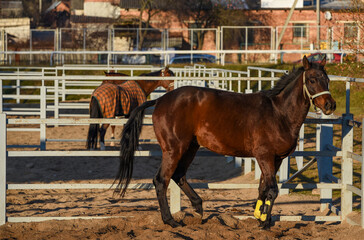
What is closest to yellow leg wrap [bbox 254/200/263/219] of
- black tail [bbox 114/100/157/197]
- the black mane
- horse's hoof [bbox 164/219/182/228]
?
horse's hoof [bbox 164/219/182/228]

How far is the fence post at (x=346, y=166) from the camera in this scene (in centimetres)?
590

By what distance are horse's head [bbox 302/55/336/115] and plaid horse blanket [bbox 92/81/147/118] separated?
6.19 metres

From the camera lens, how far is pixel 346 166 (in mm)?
5902

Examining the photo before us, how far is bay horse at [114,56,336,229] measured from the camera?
520 cm

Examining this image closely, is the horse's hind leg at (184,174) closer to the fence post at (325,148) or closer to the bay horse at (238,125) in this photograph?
the bay horse at (238,125)

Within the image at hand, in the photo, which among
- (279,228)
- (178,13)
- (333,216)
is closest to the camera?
(279,228)

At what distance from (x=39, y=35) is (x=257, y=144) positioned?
3006 centimetres

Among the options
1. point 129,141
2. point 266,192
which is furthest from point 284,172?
point 129,141

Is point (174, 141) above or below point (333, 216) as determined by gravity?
above

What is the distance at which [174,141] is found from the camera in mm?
5227

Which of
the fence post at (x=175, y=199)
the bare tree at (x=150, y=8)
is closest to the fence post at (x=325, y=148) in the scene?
the fence post at (x=175, y=199)

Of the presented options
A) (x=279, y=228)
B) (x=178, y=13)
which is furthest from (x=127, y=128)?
(x=178, y=13)

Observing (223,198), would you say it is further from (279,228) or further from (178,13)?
(178,13)

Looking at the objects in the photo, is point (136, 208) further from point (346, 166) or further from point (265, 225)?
point (346, 166)
